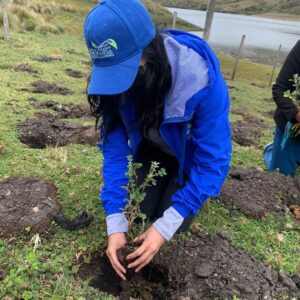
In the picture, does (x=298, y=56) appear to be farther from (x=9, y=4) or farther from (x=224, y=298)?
(x=9, y=4)

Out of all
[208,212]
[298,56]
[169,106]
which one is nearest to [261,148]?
[298,56]

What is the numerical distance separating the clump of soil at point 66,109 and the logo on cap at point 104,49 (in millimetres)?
4015

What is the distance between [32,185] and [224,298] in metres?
1.74

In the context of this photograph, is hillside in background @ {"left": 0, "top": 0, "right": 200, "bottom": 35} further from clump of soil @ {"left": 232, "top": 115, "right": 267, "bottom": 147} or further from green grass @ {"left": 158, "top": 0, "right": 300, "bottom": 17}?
green grass @ {"left": 158, "top": 0, "right": 300, "bottom": 17}

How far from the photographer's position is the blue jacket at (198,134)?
2.29 m

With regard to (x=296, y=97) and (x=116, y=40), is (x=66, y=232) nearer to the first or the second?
(x=116, y=40)

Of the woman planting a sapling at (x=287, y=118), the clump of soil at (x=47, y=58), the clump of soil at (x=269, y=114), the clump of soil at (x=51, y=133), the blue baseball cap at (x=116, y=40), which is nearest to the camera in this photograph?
the blue baseball cap at (x=116, y=40)

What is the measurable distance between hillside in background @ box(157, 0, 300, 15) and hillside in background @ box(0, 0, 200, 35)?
71352 mm

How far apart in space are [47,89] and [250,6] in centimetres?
10885

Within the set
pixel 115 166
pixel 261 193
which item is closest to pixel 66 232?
pixel 115 166

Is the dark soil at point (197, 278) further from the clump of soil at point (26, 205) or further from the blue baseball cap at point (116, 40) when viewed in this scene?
the blue baseball cap at point (116, 40)

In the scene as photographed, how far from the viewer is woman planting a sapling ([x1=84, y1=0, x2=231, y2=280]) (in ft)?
5.91

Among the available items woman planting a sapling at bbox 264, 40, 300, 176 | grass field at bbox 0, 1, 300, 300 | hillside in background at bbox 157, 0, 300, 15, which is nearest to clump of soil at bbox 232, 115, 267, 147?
grass field at bbox 0, 1, 300, 300

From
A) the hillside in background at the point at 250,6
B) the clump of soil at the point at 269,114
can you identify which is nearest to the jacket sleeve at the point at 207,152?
the clump of soil at the point at 269,114
